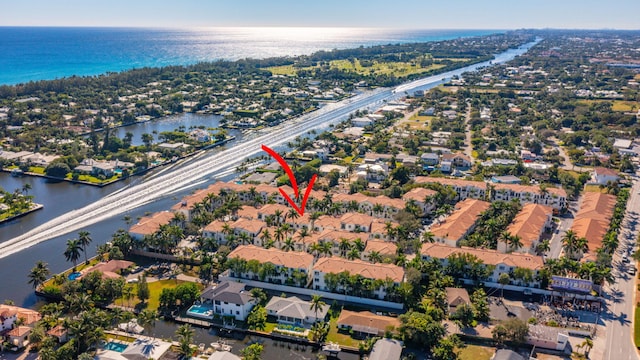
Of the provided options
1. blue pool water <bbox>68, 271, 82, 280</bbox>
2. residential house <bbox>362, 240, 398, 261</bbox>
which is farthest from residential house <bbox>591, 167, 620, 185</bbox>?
blue pool water <bbox>68, 271, 82, 280</bbox>

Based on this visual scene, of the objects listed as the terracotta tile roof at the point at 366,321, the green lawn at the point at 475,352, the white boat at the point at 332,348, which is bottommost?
the green lawn at the point at 475,352

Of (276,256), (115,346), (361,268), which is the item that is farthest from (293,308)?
(115,346)

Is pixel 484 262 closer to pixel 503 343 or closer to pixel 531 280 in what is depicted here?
pixel 531 280

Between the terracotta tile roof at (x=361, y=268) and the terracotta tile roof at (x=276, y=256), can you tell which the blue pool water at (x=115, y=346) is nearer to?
the terracotta tile roof at (x=276, y=256)

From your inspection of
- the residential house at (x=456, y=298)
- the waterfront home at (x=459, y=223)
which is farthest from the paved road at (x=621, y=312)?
the waterfront home at (x=459, y=223)

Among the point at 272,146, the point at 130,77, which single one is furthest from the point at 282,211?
the point at 130,77

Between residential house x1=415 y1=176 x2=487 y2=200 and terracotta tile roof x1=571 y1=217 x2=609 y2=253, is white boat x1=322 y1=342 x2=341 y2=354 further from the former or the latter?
residential house x1=415 y1=176 x2=487 y2=200
